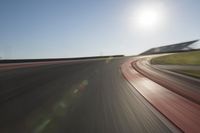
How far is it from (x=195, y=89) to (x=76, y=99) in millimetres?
5311

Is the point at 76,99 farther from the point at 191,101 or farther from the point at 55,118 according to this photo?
the point at 191,101

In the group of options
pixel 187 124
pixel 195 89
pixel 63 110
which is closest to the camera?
pixel 187 124

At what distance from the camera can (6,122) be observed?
21.9 ft

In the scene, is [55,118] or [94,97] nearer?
[55,118]

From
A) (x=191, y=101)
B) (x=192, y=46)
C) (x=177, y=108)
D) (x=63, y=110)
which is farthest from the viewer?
(x=192, y=46)

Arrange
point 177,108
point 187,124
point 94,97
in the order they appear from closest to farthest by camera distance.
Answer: point 187,124 < point 177,108 < point 94,97

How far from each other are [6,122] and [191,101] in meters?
6.00

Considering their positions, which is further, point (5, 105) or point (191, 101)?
point (191, 101)

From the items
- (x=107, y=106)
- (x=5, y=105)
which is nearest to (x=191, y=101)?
(x=107, y=106)

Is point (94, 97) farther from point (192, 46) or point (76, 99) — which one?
point (192, 46)

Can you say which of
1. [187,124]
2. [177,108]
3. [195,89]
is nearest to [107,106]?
[177,108]

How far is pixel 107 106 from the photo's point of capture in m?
8.65

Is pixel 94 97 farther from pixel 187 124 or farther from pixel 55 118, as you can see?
pixel 187 124

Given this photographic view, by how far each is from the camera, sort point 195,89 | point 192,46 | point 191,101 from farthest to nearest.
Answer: point 192,46, point 195,89, point 191,101
